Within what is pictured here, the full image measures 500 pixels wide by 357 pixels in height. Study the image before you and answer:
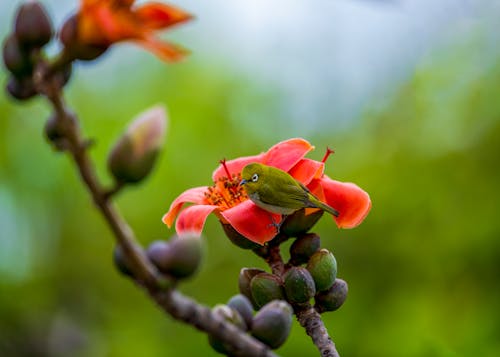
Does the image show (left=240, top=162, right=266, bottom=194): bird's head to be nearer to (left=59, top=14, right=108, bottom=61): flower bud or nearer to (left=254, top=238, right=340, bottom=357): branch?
(left=254, top=238, right=340, bottom=357): branch

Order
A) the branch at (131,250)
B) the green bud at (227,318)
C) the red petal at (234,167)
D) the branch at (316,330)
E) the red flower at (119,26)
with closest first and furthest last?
the branch at (131,250) < the red flower at (119,26) < the green bud at (227,318) < the branch at (316,330) < the red petal at (234,167)

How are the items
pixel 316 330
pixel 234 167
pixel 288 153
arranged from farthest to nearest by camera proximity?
1. pixel 234 167
2. pixel 288 153
3. pixel 316 330

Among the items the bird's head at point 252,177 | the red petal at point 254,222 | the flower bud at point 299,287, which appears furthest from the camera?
the bird's head at point 252,177

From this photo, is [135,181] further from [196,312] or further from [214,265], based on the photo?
[214,265]

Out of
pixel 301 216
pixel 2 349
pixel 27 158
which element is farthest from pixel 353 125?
pixel 301 216

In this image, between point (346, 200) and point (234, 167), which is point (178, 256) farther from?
point (234, 167)

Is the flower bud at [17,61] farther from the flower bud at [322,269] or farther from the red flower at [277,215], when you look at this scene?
the flower bud at [322,269]

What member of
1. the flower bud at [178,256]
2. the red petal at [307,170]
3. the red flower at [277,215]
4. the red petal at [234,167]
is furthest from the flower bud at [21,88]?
the red petal at [234,167]

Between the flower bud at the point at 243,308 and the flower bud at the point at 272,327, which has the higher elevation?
the flower bud at the point at 243,308

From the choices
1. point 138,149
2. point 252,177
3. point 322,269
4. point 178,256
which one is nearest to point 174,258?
point 178,256
